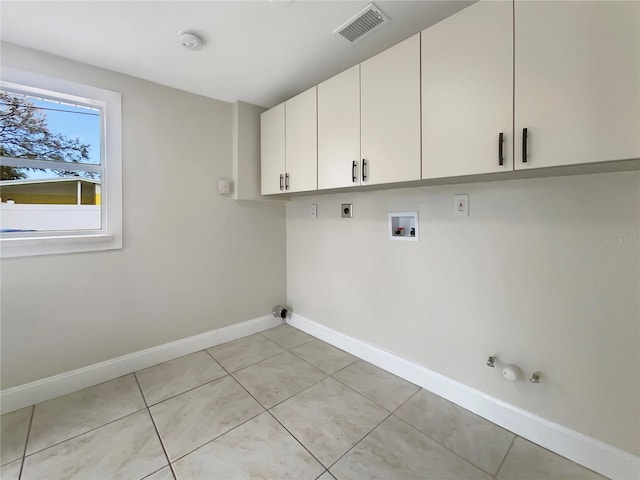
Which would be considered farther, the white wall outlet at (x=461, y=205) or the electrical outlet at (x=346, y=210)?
the electrical outlet at (x=346, y=210)

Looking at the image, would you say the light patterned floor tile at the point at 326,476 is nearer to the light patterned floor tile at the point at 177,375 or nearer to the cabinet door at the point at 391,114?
the light patterned floor tile at the point at 177,375

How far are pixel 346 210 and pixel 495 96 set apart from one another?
1376 mm

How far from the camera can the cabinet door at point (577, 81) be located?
0.97 metres

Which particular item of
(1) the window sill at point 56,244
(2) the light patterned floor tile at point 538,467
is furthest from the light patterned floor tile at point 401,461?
(1) the window sill at point 56,244

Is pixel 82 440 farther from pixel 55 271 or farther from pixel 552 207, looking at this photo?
pixel 552 207

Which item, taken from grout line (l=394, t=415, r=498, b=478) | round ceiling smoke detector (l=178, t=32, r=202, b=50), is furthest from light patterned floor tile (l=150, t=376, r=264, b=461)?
round ceiling smoke detector (l=178, t=32, r=202, b=50)

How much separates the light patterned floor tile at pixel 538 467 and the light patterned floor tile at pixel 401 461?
159mm

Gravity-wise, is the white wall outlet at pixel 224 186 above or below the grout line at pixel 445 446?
above

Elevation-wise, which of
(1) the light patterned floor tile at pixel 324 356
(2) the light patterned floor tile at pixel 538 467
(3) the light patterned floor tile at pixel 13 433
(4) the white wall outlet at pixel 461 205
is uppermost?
(4) the white wall outlet at pixel 461 205

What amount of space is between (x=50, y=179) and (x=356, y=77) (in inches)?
89.2

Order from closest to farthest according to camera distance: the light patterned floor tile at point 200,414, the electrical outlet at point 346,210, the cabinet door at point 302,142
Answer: the light patterned floor tile at point 200,414, the cabinet door at point 302,142, the electrical outlet at point 346,210

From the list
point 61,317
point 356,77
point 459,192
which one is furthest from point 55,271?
point 459,192

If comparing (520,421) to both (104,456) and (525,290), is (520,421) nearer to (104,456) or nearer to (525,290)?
(525,290)

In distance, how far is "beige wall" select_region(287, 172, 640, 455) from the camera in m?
1.25
